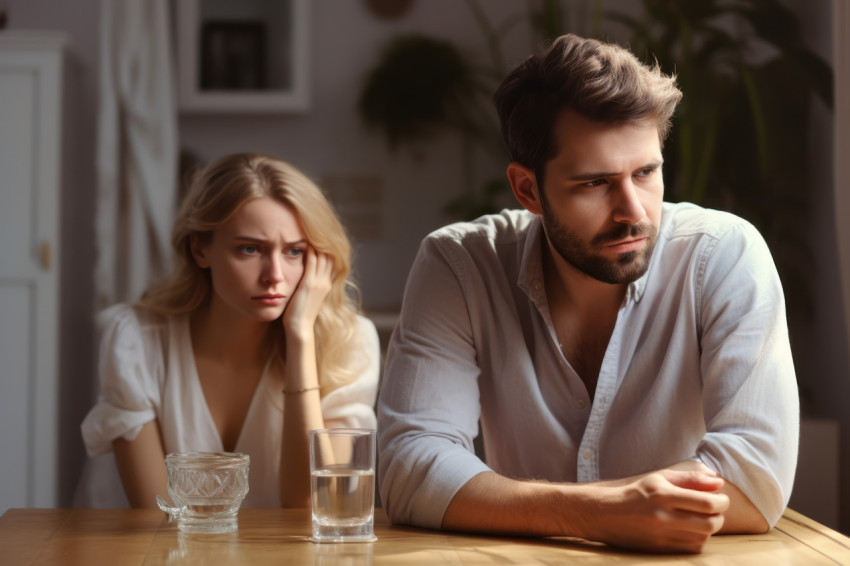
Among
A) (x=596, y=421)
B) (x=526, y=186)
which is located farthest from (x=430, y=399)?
(x=526, y=186)

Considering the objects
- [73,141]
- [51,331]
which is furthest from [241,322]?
[73,141]

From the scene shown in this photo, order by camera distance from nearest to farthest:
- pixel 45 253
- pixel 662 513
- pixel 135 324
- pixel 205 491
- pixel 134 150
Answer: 1. pixel 662 513
2. pixel 205 491
3. pixel 135 324
4. pixel 45 253
5. pixel 134 150

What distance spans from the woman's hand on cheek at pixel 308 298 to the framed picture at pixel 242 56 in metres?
1.65

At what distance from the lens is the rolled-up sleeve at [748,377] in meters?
1.19

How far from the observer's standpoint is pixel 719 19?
344 cm

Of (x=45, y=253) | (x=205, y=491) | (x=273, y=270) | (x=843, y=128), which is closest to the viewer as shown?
(x=205, y=491)

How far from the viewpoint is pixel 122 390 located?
1.82 m

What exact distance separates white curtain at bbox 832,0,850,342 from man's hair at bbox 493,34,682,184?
2.99ft

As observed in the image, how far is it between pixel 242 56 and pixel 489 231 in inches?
83.2

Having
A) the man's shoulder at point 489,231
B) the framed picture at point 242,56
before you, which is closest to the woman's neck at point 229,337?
the man's shoulder at point 489,231

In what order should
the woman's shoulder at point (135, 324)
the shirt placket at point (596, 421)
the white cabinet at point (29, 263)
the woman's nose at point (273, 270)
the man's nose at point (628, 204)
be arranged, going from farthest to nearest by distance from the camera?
the white cabinet at point (29, 263) → the woman's shoulder at point (135, 324) → the woman's nose at point (273, 270) → the shirt placket at point (596, 421) → the man's nose at point (628, 204)

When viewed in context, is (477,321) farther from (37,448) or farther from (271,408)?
(37,448)

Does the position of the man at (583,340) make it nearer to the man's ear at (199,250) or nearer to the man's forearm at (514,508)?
the man's forearm at (514,508)

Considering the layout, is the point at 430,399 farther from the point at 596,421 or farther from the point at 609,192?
the point at 609,192
